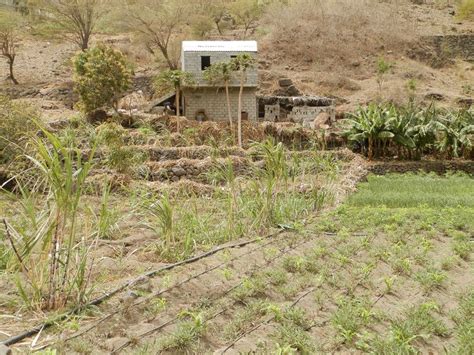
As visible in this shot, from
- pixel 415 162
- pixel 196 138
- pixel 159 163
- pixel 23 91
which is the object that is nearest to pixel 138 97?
pixel 23 91

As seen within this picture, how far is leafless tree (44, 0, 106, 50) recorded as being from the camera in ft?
103

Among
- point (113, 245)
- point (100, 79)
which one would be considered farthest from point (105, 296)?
point (100, 79)

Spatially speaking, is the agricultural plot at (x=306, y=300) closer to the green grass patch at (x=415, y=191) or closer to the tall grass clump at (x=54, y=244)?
the tall grass clump at (x=54, y=244)

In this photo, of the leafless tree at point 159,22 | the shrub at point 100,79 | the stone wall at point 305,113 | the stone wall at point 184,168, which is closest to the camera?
the stone wall at point 184,168

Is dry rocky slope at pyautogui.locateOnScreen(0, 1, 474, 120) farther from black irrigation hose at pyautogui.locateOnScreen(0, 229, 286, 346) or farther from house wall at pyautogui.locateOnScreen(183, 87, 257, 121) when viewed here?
black irrigation hose at pyautogui.locateOnScreen(0, 229, 286, 346)

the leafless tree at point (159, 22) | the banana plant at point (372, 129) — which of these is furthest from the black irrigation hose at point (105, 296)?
the leafless tree at point (159, 22)

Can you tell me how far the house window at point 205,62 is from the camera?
24.3 metres

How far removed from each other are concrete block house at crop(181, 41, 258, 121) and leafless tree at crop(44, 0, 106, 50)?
9886mm

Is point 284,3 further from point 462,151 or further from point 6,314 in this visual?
point 6,314

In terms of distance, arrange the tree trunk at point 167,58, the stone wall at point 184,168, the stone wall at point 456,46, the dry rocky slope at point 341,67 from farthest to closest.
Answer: the stone wall at point 456,46, the tree trunk at point 167,58, the dry rocky slope at point 341,67, the stone wall at point 184,168

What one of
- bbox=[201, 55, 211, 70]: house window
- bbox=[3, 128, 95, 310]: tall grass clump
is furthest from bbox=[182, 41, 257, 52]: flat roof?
bbox=[3, 128, 95, 310]: tall grass clump

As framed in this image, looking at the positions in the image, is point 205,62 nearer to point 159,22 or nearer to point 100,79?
point 100,79

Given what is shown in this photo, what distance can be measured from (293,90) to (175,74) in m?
8.23

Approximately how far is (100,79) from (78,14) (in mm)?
11940
